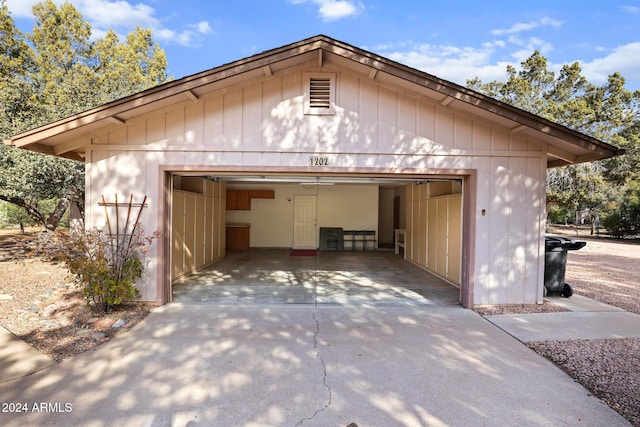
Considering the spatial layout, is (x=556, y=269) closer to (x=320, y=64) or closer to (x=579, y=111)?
(x=320, y=64)

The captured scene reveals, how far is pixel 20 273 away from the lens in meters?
7.39

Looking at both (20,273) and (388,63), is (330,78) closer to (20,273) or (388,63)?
(388,63)

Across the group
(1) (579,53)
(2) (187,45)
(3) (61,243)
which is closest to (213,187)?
(3) (61,243)

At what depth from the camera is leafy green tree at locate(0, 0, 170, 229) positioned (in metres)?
7.78

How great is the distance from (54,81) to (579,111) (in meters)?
22.6

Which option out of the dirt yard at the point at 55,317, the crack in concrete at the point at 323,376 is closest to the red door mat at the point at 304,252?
the dirt yard at the point at 55,317

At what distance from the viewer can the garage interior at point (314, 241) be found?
6.54 metres

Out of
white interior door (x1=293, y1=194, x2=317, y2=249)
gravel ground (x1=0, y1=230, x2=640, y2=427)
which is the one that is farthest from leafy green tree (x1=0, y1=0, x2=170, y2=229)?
white interior door (x1=293, y1=194, x2=317, y2=249)

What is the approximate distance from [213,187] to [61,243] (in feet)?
17.4

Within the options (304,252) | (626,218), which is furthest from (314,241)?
(626,218)

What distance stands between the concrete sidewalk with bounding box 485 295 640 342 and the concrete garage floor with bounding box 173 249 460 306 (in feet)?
3.81

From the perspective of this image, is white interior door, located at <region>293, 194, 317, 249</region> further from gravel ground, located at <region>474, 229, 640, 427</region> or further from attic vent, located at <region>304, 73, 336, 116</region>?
gravel ground, located at <region>474, 229, 640, 427</region>

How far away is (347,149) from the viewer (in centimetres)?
542

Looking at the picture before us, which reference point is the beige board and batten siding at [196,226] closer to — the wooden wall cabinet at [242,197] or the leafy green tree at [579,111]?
the wooden wall cabinet at [242,197]
